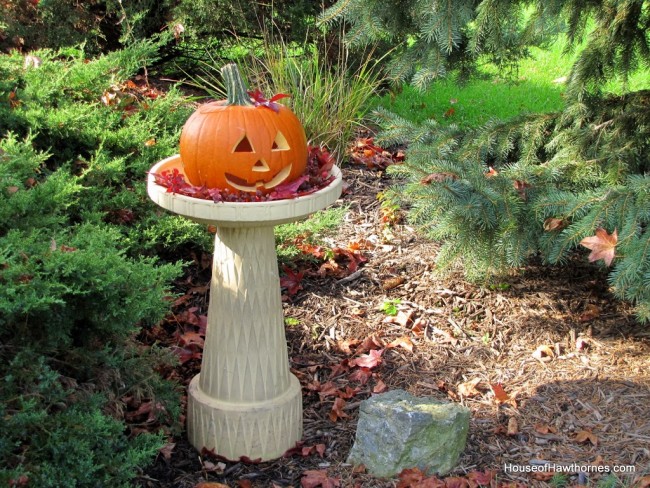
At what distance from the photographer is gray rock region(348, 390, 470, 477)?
2.77 m

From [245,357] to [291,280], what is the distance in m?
1.24

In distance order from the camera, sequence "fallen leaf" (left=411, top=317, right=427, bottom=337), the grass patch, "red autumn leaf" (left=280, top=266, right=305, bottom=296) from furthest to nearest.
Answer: the grass patch < "red autumn leaf" (left=280, top=266, right=305, bottom=296) < "fallen leaf" (left=411, top=317, right=427, bottom=337)

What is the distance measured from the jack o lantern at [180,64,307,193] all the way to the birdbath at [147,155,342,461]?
0.15 meters

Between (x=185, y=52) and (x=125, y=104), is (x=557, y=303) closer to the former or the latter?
(x=125, y=104)

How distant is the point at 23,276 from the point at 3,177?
2.39ft

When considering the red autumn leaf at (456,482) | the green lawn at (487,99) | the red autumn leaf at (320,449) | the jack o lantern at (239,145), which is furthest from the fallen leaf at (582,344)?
the green lawn at (487,99)

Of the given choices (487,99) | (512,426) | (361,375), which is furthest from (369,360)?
(487,99)

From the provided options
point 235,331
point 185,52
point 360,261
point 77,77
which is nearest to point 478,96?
point 185,52

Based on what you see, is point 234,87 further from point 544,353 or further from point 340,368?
point 544,353

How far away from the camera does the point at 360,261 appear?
426 cm

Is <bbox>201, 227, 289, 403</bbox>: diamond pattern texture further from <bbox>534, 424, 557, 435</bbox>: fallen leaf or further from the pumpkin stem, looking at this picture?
<bbox>534, 424, 557, 435</bbox>: fallen leaf

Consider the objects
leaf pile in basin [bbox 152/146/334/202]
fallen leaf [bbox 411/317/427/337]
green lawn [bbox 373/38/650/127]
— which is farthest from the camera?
green lawn [bbox 373/38/650/127]

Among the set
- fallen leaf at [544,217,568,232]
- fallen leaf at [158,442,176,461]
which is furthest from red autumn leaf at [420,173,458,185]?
fallen leaf at [158,442,176,461]

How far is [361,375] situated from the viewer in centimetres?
342
